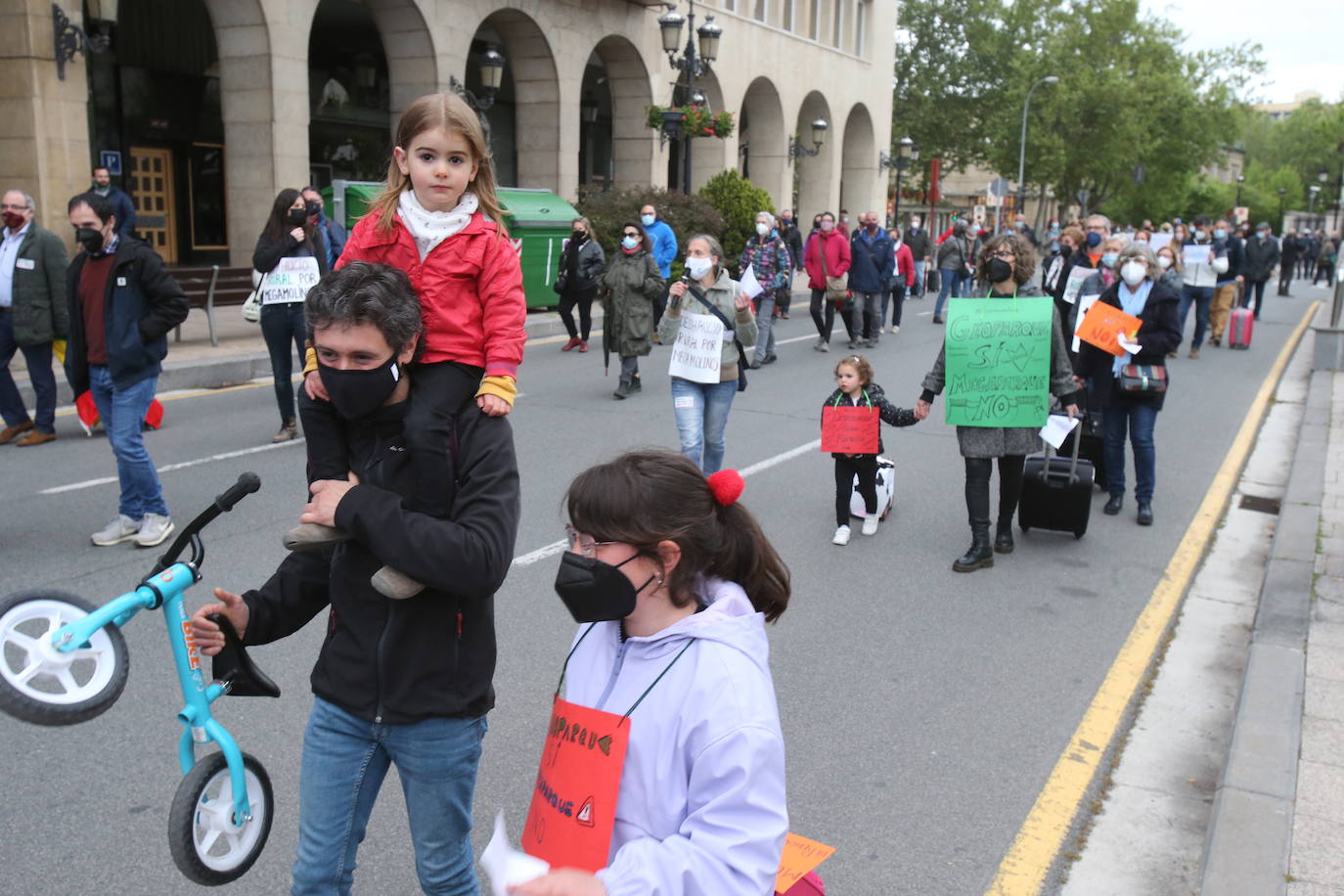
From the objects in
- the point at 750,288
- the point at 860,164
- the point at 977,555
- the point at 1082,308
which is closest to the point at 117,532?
the point at 750,288

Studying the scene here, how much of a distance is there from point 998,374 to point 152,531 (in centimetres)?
475

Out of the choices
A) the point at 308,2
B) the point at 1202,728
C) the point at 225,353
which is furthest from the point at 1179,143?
the point at 1202,728

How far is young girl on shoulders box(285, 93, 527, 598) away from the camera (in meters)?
2.34

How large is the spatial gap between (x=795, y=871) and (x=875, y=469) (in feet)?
17.8

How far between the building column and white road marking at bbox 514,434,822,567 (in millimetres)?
10952

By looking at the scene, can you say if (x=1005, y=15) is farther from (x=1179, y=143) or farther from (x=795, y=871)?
(x=795, y=871)

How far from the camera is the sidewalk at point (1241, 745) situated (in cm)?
354

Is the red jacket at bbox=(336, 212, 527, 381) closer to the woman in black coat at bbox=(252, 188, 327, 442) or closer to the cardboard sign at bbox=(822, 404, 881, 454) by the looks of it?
the cardboard sign at bbox=(822, 404, 881, 454)

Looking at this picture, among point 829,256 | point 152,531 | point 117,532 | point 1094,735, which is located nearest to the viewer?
point 1094,735

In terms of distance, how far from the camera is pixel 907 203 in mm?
67375

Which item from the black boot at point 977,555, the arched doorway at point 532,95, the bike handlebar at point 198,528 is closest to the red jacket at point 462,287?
the bike handlebar at point 198,528

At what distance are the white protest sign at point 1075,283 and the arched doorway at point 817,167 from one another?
26.6 metres

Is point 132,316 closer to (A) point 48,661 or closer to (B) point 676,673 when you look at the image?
(A) point 48,661

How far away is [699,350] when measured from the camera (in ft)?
24.2
